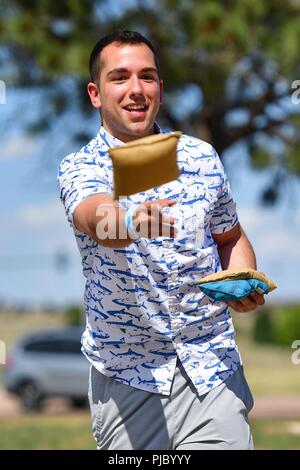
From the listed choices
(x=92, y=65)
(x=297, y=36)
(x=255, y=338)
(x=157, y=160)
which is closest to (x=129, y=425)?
(x=157, y=160)

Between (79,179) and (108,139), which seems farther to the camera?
(108,139)

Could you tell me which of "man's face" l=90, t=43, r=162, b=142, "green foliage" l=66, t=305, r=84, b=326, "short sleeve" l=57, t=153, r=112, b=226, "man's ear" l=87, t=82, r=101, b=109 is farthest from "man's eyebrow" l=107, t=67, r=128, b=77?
"green foliage" l=66, t=305, r=84, b=326

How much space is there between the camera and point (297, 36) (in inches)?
491

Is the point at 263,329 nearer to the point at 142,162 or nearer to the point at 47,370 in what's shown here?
the point at 47,370

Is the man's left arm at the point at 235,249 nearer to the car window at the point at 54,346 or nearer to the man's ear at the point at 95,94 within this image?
the man's ear at the point at 95,94

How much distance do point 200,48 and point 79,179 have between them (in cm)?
1041

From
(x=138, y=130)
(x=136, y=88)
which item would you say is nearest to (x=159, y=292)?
(x=138, y=130)

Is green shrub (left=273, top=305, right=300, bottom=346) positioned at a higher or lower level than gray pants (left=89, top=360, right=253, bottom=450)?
lower

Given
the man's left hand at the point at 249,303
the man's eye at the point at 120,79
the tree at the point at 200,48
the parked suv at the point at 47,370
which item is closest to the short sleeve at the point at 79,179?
the man's eye at the point at 120,79

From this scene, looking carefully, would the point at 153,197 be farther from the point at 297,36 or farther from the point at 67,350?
the point at 67,350

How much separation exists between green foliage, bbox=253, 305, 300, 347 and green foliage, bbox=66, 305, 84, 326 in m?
6.83

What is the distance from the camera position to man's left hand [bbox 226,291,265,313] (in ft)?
10.1

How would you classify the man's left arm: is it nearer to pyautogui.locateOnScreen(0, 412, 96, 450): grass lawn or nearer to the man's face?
the man's face

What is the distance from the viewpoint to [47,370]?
1850 centimetres
